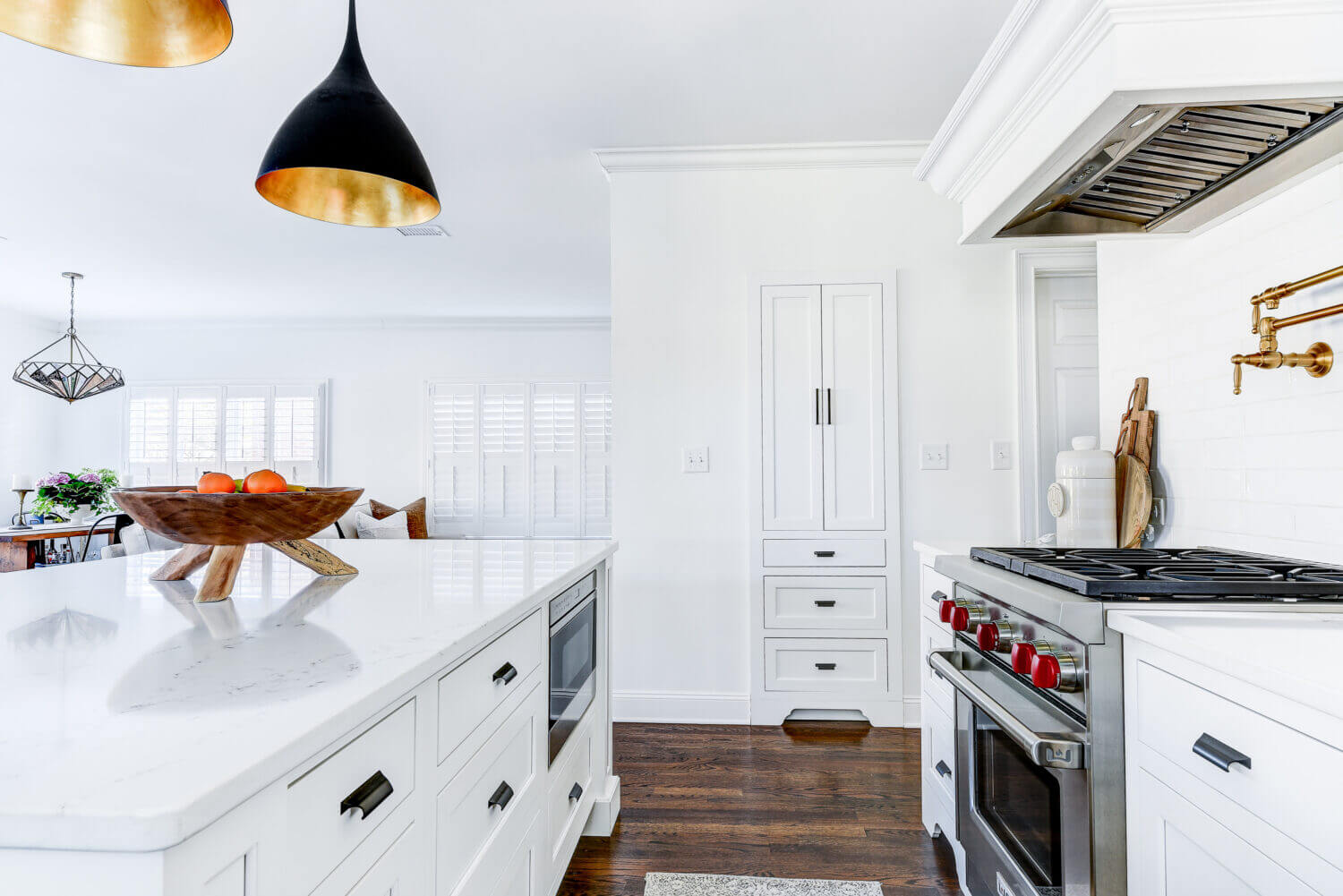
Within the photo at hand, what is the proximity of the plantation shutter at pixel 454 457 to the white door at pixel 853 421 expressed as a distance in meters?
4.23

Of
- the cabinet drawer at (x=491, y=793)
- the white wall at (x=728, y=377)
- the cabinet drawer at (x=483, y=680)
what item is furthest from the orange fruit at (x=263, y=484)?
the white wall at (x=728, y=377)

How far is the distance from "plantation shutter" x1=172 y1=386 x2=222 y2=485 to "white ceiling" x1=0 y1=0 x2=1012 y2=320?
2.20m

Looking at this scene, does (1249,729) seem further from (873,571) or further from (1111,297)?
(873,571)

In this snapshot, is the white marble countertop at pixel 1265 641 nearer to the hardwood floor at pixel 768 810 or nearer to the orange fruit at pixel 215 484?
the hardwood floor at pixel 768 810

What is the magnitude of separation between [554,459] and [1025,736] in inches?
222

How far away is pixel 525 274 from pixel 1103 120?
4.43 m

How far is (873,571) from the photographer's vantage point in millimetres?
3105

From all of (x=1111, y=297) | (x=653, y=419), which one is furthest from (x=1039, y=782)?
(x=653, y=419)

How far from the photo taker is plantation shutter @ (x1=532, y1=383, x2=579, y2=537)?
6.59 metres

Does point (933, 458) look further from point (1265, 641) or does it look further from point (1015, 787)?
point (1265, 641)

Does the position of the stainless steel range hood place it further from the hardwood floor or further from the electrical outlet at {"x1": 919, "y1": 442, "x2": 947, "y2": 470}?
the hardwood floor

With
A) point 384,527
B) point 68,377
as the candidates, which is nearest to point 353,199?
point 384,527

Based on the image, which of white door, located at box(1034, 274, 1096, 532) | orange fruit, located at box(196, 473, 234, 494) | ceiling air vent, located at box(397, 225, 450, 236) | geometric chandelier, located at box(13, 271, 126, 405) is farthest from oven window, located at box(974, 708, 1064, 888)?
geometric chandelier, located at box(13, 271, 126, 405)

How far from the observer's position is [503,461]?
6.61 m
